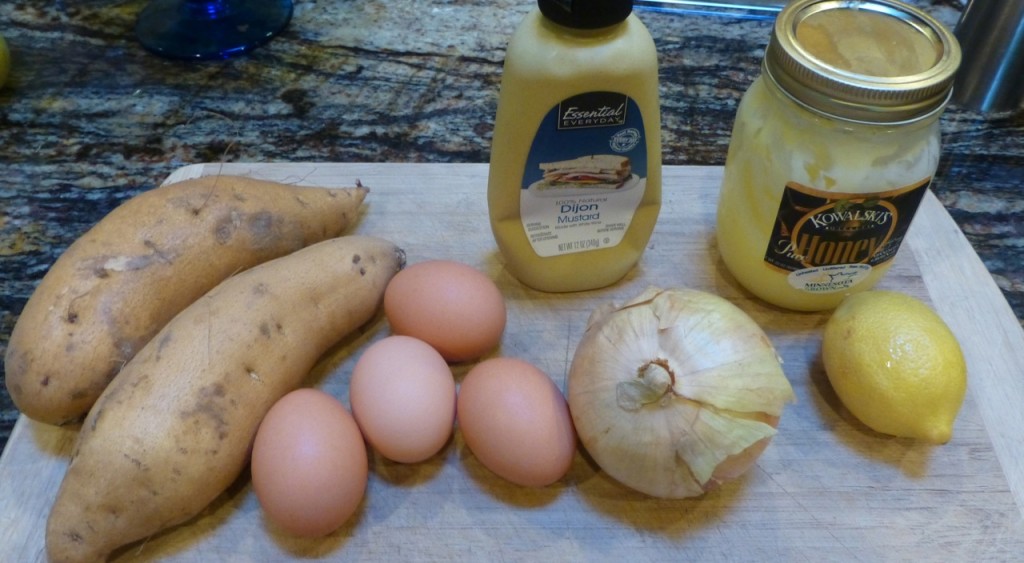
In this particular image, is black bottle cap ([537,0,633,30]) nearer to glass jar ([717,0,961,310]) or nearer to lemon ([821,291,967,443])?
glass jar ([717,0,961,310])

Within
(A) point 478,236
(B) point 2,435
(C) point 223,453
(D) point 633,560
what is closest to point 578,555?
(D) point 633,560

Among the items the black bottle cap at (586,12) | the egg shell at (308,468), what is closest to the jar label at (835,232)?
the black bottle cap at (586,12)

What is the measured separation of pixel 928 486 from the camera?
2.57ft

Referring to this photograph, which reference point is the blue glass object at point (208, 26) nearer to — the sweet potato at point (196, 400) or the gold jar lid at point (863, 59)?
the sweet potato at point (196, 400)

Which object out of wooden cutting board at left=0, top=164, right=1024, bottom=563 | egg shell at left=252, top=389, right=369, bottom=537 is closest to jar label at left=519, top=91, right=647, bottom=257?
wooden cutting board at left=0, top=164, right=1024, bottom=563

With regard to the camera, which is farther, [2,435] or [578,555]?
[2,435]

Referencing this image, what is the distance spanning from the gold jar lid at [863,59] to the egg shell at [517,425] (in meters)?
0.41

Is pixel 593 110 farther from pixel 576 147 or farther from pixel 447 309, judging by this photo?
pixel 447 309

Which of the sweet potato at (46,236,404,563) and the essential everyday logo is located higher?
the essential everyday logo

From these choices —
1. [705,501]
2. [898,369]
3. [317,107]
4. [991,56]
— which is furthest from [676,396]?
[991,56]

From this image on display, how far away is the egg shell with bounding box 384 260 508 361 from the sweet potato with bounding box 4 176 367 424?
0.19 meters

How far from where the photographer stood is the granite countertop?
119 cm

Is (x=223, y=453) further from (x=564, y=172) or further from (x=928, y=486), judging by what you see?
(x=928, y=486)

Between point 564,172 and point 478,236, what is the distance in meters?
0.21
